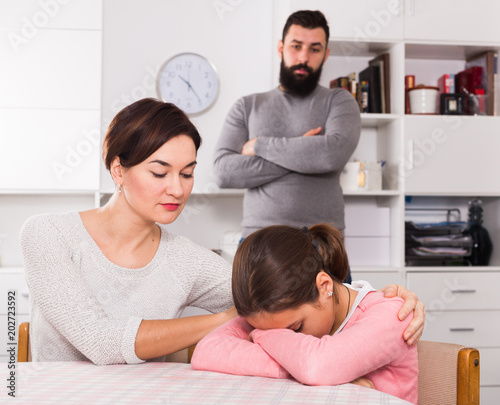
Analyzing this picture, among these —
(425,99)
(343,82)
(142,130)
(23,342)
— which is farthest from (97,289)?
(425,99)

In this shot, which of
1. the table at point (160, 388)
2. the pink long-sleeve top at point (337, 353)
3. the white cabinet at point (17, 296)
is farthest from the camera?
the white cabinet at point (17, 296)

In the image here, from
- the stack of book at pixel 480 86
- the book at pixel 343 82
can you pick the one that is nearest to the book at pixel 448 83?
the stack of book at pixel 480 86

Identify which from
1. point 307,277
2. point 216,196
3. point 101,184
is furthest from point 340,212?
point 101,184

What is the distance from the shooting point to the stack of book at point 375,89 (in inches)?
122

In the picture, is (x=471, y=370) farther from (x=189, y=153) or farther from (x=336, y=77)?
(x=336, y=77)

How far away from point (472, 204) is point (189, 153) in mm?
2551

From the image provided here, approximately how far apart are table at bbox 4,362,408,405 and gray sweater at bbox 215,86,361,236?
1296 mm

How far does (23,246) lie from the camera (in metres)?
1.26

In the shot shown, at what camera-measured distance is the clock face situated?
10.9ft

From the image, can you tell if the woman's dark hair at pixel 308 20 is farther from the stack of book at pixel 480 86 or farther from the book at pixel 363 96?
the stack of book at pixel 480 86

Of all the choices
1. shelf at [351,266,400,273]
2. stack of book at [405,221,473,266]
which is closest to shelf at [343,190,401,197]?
stack of book at [405,221,473,266]

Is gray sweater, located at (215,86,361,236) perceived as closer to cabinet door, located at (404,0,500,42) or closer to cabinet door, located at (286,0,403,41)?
cabinet door, located at (286,0,403,41)

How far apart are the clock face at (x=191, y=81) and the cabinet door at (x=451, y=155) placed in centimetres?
115

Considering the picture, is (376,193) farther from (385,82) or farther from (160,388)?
(160,388)
